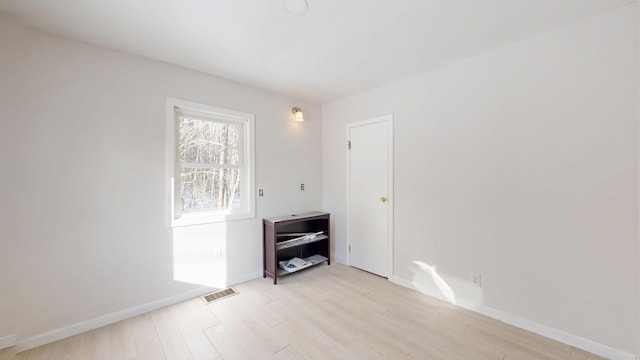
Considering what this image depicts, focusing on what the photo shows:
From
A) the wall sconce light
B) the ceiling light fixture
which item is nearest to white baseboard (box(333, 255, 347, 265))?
the wall sconce light

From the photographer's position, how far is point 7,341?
1.77 meters

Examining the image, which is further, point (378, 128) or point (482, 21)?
point (378, 128)

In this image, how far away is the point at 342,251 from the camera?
361 centimetres

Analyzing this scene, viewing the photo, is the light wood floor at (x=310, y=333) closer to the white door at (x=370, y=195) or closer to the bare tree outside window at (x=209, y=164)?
the white door at (x=370, y=195)

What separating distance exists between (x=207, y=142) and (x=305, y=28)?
1675 millimetres

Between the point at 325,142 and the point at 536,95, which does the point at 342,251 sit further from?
the point at 536,95

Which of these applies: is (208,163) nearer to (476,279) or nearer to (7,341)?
(7,341)

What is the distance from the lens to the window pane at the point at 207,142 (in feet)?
8.65

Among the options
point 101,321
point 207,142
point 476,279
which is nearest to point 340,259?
point 476,279

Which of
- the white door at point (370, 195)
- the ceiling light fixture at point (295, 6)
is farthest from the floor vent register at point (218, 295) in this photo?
the ceiling light fixture at point (295, 6)

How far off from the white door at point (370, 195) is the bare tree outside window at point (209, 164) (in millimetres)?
1533

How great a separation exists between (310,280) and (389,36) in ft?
8.87

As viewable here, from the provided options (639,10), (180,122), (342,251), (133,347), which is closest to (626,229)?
(639,10)

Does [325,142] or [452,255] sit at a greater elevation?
[325,142]
